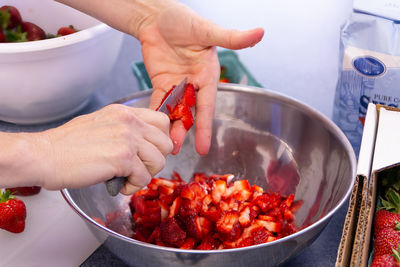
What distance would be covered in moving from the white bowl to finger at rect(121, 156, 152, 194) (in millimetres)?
595

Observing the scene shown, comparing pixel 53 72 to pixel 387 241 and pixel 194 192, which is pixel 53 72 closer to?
pixel 194 192

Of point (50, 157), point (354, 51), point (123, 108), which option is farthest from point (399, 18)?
point (50, 157)

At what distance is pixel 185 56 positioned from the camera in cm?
130

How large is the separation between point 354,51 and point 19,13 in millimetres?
1113

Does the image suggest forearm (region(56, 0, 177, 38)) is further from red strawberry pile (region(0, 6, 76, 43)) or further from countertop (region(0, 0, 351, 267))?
countertop (region(0, 0, 351, 267))

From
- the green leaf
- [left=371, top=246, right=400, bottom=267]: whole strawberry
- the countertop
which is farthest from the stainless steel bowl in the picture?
the green leaf

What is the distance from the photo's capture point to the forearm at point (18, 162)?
81 cm

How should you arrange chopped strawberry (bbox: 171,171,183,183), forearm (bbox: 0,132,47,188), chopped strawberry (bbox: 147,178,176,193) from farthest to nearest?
chopped strawberry (bbox: 171,171,183,183), chopped strawberry (bbox: 147,178,176,193), forearm (bbox: 0,132,47,188)

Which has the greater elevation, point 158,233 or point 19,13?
point 19,13

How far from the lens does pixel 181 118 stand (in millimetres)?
1189

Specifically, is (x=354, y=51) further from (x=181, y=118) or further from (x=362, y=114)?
(x=181, y=118)

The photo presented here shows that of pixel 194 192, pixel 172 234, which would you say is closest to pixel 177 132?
pixel 194 192

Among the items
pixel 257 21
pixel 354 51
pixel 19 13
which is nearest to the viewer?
pixel 354 51

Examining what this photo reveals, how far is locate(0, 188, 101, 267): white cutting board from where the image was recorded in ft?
3.64
